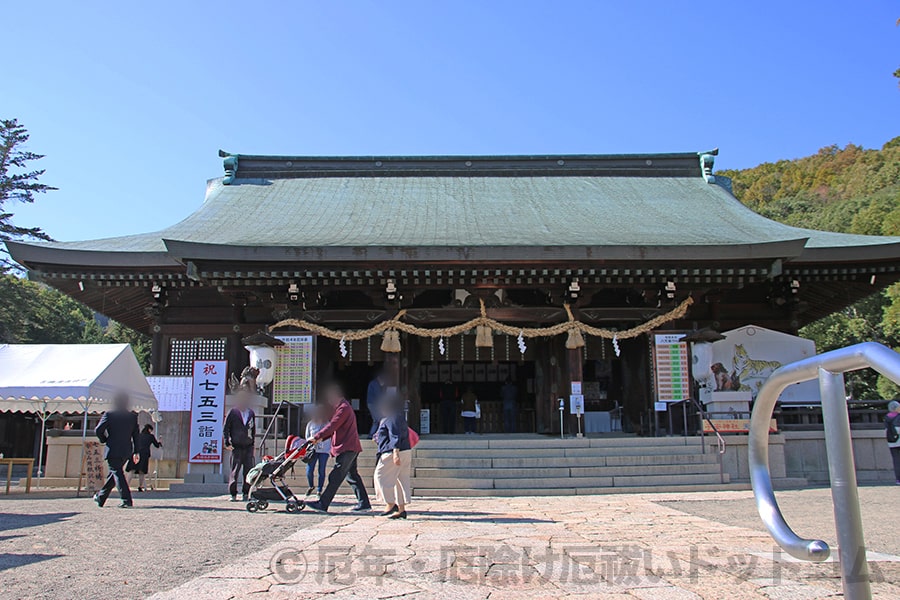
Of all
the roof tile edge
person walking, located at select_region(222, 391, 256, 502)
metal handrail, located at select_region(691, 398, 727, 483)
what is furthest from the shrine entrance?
person walking, located at select_region(222, 391, 256, 502)

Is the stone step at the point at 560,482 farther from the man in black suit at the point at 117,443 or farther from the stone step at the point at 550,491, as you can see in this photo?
the man in black suit at the point at 117,443

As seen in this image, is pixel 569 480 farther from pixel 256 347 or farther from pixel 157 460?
pixel 157 460

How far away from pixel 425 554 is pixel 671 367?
9611 mm

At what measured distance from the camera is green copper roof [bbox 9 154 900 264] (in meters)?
13.2

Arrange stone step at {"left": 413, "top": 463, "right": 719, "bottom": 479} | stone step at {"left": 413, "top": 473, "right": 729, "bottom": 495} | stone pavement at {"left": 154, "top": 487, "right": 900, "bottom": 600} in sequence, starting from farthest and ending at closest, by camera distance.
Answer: stone step at {"left": 413, "top": 463, "right": 719, "bottom": 479} → stone step at {"left": 413, "top": 473, "right": 729, "bottom": 495} → stone pavement at {"left": 154, "top": 487, "right": 900, "bottom": 600}

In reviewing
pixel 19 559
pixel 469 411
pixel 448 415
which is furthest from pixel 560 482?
pixel 448 415

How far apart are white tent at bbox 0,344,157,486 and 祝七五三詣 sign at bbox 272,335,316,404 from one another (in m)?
2.58

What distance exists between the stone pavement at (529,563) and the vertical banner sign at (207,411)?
470 cm

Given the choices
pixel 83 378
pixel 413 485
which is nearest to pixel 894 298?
pixel 413 485

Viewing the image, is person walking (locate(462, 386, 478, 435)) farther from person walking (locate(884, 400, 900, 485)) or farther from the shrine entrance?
person walking (locate(884, 400, 900, 485))

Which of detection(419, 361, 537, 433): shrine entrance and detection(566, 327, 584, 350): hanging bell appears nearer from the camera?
detection(566, 327, 584, 350): hanging bell

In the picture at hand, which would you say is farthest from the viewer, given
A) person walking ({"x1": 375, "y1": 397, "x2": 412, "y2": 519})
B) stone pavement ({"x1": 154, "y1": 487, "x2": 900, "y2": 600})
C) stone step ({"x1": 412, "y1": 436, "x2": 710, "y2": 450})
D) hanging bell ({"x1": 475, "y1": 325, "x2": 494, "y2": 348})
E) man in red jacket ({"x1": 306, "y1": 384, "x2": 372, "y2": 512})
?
hanging bell ({"x1": 475, "y1": 325, "x2": 494, "y2": 348})
